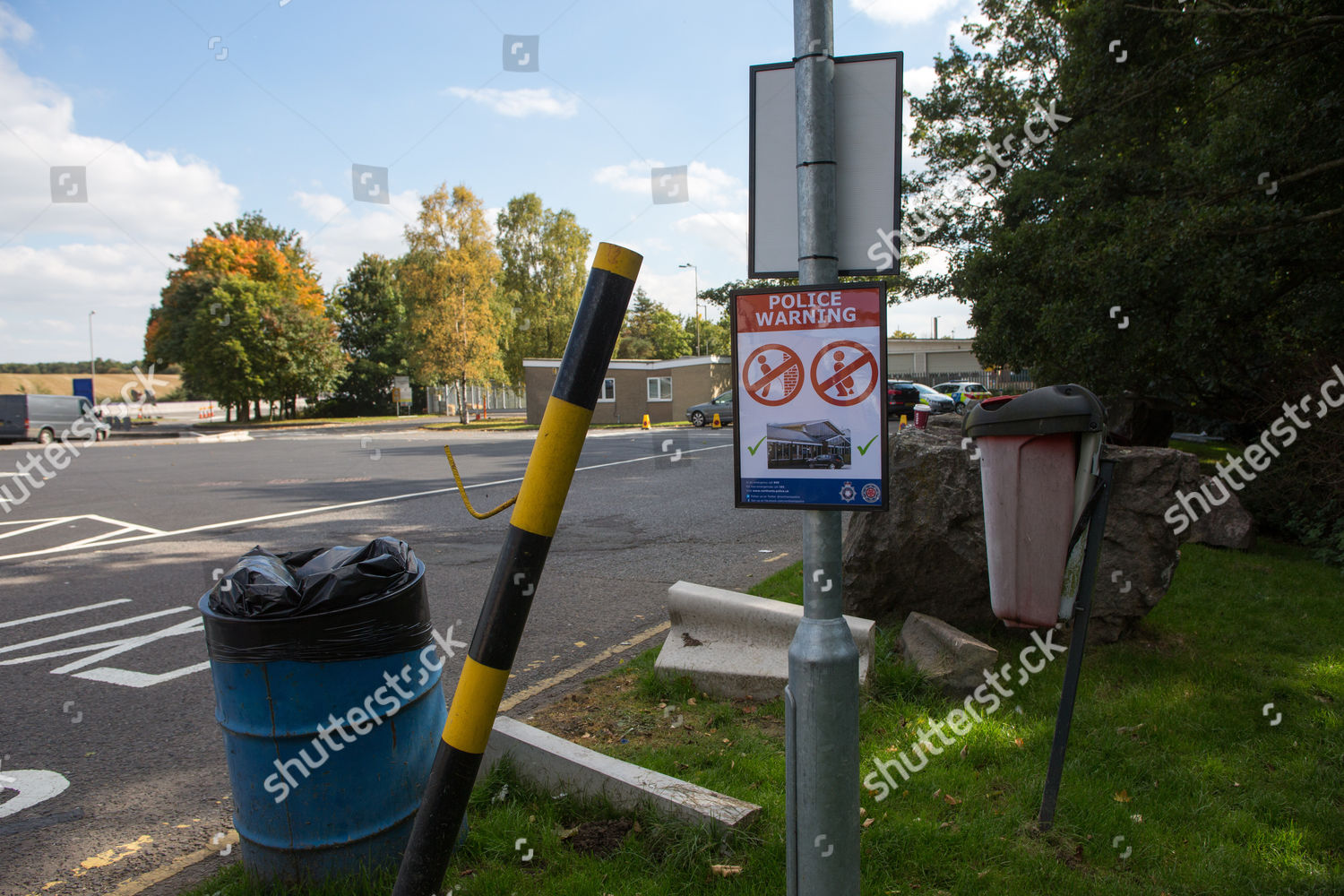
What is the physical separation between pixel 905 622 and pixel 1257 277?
653 cm

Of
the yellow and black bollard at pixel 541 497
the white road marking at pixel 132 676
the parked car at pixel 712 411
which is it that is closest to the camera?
the yellow and black bollard at pixel 541 497

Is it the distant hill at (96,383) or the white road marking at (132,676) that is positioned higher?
the distant hill at (96,383)

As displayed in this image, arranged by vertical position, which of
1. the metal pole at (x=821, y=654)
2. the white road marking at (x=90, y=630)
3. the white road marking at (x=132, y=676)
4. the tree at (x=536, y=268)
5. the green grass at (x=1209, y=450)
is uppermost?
the tree at (x=536, y=268)

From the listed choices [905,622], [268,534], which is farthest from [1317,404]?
[268,534]

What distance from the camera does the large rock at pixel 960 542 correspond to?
457 cm

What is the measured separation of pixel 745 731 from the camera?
3.75 meters

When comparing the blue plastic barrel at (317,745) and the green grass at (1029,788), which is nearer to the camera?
the blue plastic barrel at (317,745)

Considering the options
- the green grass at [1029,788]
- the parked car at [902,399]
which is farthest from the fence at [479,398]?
the green grass at [1029,788]

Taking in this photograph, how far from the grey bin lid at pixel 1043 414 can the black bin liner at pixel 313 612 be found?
2.06 metres

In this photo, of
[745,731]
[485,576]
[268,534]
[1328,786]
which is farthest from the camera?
[268,534]

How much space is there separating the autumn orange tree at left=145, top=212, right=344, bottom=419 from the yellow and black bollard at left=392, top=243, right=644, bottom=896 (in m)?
43.5

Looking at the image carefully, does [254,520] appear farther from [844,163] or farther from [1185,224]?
[1185,224]

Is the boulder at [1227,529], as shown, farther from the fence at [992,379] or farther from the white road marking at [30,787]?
the fence at [992,379]

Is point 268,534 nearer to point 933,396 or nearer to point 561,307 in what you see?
point 933,396
